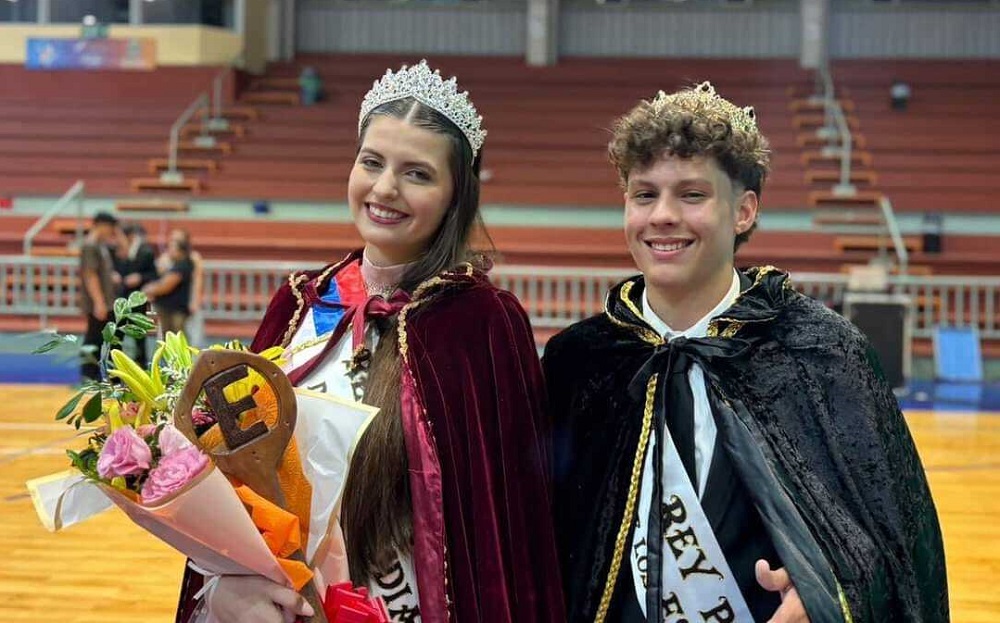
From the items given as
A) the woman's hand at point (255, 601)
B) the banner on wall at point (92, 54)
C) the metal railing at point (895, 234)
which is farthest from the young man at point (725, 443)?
the banner on wall at point (92, 54)

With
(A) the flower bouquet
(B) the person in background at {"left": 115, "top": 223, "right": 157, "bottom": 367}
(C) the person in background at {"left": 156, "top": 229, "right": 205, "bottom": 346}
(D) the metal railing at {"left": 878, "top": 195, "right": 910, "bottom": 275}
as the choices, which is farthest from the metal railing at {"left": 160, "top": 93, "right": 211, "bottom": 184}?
(A) the flower bouquet

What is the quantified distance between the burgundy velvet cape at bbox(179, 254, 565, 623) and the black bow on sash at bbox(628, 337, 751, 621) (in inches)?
6.8

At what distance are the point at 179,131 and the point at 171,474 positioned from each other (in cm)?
1467

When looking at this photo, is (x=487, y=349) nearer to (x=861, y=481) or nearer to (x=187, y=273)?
(x=861, y=481)

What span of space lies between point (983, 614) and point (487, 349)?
2.91 m

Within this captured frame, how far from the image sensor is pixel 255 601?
5.95 feet

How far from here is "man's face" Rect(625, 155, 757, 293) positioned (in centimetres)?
205

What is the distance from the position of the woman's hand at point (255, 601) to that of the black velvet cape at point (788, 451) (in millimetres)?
542

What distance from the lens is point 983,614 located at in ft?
14.1

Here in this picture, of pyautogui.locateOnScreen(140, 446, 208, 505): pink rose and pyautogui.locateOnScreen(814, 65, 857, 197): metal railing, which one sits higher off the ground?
pyautogui.locateOnScreen(814, 65, 857, 197): metal railing

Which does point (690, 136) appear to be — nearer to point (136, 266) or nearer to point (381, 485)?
point (381, 485)

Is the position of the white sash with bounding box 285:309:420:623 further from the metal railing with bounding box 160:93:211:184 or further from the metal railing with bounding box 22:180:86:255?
the metal railing with bounding box 160:93:211:184

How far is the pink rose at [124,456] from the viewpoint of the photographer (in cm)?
168

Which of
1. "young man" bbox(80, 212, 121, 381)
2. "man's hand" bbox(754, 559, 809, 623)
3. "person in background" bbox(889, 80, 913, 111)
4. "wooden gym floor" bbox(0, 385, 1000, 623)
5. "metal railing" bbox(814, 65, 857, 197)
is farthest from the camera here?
"person in background" bbox(889, 80, 913, 111)
